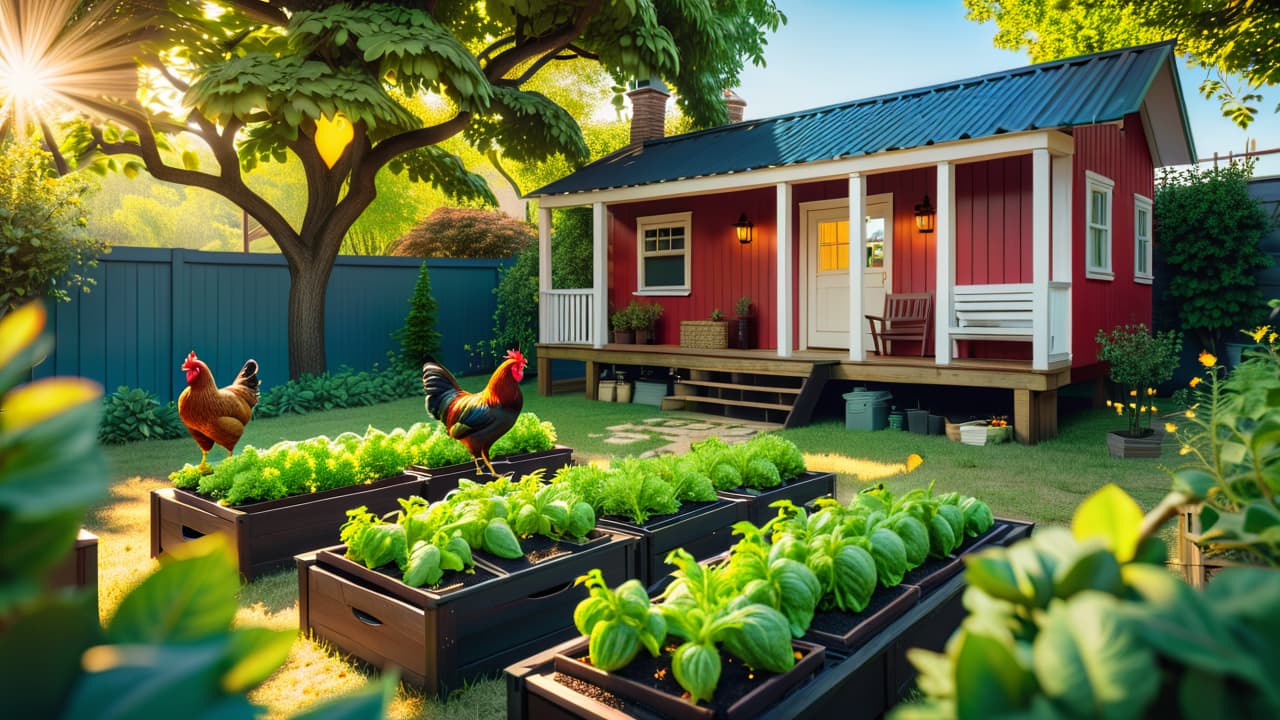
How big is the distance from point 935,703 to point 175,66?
15.7 m

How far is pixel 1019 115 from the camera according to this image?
8648 millimetres

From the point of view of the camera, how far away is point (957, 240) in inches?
405

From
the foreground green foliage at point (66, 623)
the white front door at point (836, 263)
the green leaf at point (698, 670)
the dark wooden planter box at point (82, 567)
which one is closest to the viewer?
the foreground green foliage at point (66, 623)

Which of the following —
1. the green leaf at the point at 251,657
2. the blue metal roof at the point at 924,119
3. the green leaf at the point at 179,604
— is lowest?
the green leaf at the point at 251,657

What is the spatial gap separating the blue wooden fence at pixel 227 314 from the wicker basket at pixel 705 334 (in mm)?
4742

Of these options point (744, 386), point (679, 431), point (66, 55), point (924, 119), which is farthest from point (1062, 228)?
point (66, 55)

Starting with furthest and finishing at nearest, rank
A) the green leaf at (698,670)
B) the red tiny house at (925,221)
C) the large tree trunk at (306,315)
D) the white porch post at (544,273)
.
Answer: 1. the white porch post at (544,273)
2. the large tree trunk at (306,315)
3. the red tiny house at (925,221)
4. the green leaf at (698,670)

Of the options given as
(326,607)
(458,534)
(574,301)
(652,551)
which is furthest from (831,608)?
(574,301)

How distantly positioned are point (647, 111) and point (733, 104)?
15.0 ft

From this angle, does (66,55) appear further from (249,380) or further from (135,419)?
(249,380)

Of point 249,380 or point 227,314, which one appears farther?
point 227,314

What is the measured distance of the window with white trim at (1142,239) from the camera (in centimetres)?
1167

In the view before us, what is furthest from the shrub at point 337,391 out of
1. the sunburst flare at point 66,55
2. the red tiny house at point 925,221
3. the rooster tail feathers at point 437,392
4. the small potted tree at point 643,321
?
the rooster tail feathers at point 437,392

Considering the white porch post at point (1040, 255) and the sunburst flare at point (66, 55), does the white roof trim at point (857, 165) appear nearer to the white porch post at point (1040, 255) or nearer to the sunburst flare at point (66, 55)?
the white porch post at point (1040, 255)
